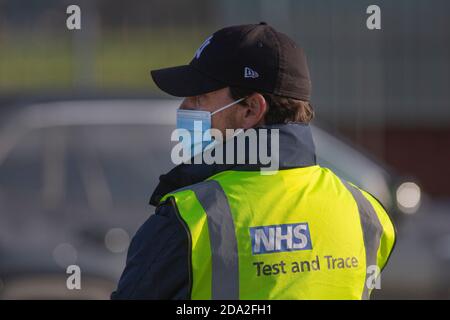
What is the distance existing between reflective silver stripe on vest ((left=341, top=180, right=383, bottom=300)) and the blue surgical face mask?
42 cm

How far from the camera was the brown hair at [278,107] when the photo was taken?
9.16 feet

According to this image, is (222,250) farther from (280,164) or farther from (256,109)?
(256,109)

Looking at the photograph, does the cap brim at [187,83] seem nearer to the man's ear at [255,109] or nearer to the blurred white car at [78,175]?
the man's ear at [255,109]

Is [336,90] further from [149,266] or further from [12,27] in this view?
[149,266]

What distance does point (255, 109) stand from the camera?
9.15ft

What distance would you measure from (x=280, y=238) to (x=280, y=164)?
0.20m

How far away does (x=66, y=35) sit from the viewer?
34.1 feet

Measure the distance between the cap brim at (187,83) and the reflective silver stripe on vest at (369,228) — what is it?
1.52ft

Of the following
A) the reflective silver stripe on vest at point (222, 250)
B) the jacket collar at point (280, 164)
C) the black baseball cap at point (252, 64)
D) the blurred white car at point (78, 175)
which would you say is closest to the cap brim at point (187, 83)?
the black baseball cap at point (252, 64)

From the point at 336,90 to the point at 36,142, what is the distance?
17.7 ft

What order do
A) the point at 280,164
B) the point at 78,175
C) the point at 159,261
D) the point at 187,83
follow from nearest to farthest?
the point at 159,261
the point at 280,164
the point at 187,83
the point at 78,175

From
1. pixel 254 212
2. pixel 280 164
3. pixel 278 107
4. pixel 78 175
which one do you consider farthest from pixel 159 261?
pixel 78 175

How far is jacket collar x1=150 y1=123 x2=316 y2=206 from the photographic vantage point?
2.71 meters
